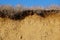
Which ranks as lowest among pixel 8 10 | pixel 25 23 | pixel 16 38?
pixel 16 38

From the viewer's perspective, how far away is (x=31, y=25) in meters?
9.42

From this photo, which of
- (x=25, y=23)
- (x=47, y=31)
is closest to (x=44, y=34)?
(x=47, y=31)

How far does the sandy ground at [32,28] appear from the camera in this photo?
9.10 metres

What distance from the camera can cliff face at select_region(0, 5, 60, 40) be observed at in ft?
29.9

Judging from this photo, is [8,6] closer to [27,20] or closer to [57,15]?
[27,20]

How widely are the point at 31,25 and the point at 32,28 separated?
0.54ft

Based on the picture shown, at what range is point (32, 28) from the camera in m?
9.36

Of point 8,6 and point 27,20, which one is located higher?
point 8,6

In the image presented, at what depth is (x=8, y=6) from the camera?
9.43m

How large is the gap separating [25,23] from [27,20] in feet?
0.58

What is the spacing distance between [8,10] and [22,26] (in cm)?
103

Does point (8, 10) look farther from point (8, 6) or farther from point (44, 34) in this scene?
point (44, 34)

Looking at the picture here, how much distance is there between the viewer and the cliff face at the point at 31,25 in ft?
29.9

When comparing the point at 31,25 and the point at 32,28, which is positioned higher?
the point at 31,25
